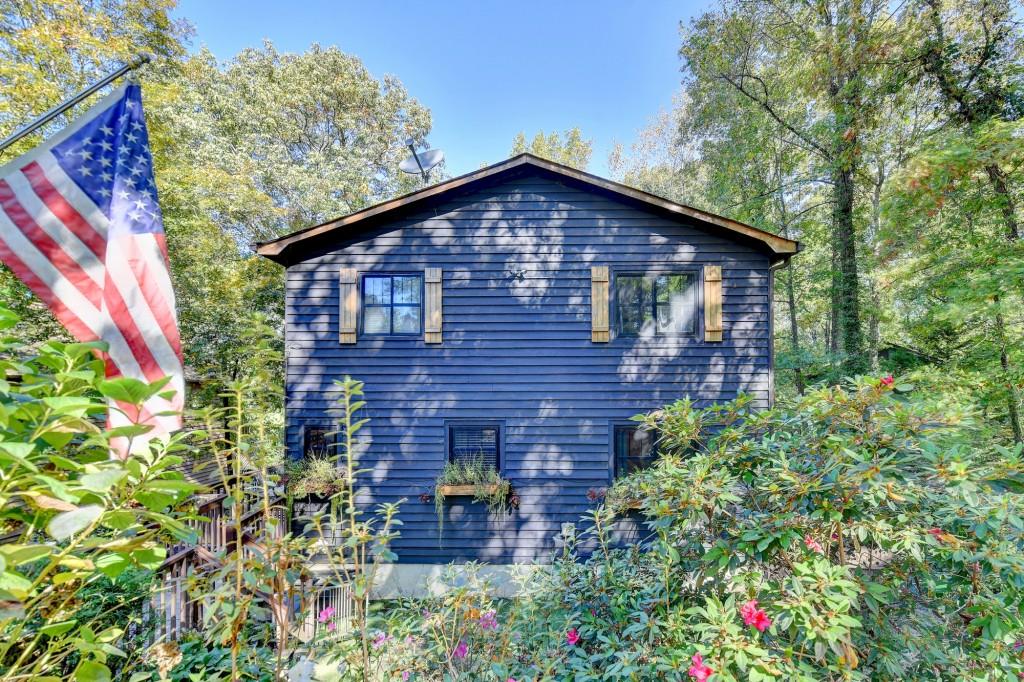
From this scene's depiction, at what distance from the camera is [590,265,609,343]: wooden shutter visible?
579 cm

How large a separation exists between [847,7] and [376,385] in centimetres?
1115

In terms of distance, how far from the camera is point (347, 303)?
5.78 metres

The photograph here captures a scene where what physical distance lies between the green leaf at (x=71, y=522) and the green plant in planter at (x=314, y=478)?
4751mm

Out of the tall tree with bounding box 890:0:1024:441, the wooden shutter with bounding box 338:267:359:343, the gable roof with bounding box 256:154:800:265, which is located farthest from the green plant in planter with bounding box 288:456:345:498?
the tall tree with bounding box 890:0:1024:441

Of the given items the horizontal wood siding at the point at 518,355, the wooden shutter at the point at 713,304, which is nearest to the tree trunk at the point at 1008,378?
the horizontal wood siding at the point at 518,355

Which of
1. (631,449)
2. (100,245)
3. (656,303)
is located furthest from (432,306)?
(100,245)

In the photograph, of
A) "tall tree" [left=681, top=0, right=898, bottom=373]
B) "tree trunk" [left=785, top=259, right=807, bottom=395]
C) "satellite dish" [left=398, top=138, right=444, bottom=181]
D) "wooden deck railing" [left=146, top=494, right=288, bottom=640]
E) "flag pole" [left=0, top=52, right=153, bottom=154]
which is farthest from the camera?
"tree trunk" [left=785, top=259, right=807, bottom=395]

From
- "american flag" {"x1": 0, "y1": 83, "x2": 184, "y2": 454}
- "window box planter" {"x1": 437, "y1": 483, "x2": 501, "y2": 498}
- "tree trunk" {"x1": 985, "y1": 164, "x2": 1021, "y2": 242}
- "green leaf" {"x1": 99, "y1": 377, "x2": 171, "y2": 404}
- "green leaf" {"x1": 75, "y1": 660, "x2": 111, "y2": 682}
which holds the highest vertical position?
"tree trunk" {"x1": 985, "y1": 164, "x2": 1021, "y2": 242}

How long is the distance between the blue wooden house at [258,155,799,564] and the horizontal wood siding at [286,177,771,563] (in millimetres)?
21

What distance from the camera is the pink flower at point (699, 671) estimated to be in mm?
Result: 1458

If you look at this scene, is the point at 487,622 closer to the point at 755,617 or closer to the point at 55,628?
the point at 755,617

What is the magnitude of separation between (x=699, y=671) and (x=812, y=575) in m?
0.57

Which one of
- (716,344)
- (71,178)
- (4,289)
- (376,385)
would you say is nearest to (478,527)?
(376,385)

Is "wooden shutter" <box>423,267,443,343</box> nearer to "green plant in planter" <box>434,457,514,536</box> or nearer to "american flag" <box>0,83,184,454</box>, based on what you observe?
"green plant in planter" <box>434,457,514,536</box>
